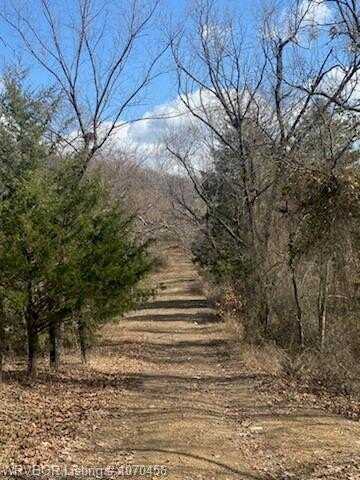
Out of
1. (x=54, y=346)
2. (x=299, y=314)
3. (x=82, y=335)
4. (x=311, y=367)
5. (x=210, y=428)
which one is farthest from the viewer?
(x=299, y=314)

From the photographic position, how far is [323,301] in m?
17.2

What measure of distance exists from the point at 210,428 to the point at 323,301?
8800 mm

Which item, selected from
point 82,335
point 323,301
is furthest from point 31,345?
point 323,301

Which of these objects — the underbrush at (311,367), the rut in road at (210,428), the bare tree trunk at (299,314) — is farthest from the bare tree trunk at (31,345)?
the bare tree trunk at (299,314)

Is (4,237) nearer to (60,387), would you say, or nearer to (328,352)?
(60,387)

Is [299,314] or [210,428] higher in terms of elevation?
[299,314]

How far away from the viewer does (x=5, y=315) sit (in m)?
12.0

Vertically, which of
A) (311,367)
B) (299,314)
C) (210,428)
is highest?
(299,314)

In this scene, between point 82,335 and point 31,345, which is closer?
point 31,345

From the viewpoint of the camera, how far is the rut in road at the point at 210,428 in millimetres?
7395

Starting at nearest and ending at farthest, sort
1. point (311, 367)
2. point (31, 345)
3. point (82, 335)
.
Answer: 1. point (31, 345)
2. point (311, 367)
3. point (82, 335)

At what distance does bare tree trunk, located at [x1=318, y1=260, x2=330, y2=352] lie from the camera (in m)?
16.3

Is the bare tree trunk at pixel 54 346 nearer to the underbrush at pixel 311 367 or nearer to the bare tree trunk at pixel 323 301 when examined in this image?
the underbrush at pixel 311 367

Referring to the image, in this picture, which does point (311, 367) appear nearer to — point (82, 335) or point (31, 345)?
point (82, 335)
